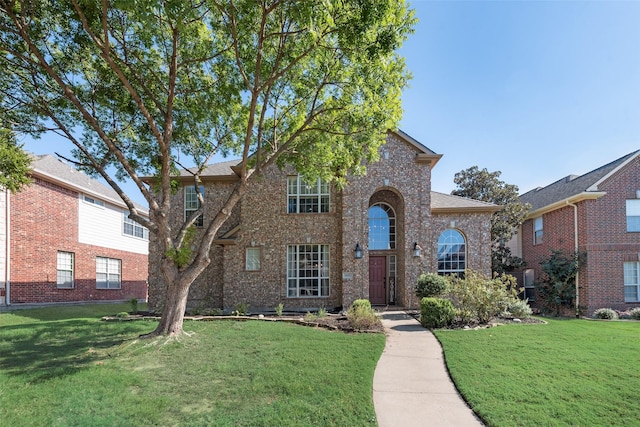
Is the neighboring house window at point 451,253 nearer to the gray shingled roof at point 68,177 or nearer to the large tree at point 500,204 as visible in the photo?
the large tree at point 500,204

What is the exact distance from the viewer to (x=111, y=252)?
811 inches

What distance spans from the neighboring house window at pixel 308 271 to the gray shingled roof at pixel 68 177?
11688 mm

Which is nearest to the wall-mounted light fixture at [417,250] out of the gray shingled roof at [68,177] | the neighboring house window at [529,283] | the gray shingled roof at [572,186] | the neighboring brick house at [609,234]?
the neighboring brick house at [609,234]

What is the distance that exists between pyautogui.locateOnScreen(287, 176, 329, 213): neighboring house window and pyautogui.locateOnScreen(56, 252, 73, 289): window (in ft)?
39.0

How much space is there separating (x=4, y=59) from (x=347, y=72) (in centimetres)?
801

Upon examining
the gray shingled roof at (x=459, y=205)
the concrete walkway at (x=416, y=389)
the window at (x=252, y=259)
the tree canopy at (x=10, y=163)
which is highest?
the tree canopy at (x=10, y=163)

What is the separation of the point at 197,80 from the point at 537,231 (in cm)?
1736

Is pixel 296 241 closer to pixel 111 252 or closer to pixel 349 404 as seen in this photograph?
pixel 349 404

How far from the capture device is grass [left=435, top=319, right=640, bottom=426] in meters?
4.66

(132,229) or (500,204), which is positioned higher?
(500,204)

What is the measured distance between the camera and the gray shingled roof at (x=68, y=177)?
53.0 feet

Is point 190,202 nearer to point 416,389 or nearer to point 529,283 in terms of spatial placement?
point 416,389

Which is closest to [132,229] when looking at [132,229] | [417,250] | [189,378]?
[132,229]

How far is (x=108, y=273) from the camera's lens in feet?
67.3
